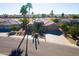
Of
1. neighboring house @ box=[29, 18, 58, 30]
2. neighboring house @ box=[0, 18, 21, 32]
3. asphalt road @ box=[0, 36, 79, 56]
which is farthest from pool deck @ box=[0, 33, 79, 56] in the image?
neighboring house @ box=[0, 18, 21, 32]

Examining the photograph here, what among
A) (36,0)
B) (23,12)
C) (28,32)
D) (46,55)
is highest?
(36,0)

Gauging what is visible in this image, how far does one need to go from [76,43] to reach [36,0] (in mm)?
5057

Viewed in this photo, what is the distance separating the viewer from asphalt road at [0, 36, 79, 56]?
428 inches

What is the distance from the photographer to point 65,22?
15766 millimetres

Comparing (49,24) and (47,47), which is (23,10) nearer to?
(47,47)

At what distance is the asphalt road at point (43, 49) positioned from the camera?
10.9 meters

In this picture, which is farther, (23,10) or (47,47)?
(23,10)

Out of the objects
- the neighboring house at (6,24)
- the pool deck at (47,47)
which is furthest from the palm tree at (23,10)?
the neighboring house at (6,24)

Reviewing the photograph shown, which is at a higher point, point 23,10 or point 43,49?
point 23,10

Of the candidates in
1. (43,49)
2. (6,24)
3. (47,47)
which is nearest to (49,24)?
(6,24)

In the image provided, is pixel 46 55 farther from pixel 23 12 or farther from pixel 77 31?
pixel 77 31

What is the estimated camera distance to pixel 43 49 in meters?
11.5

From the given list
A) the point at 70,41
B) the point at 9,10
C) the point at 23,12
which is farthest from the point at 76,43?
the point at 9,10

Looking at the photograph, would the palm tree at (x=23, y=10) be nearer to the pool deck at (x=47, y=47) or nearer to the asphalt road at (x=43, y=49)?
the pool deck at (x=47, y=47)
